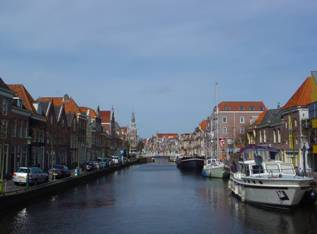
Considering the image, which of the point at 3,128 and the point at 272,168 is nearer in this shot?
the point at 272,168

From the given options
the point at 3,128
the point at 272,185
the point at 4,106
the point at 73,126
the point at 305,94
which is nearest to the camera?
the point at 272,185

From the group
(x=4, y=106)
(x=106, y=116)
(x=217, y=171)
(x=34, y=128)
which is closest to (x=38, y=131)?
(x=34, y=128)

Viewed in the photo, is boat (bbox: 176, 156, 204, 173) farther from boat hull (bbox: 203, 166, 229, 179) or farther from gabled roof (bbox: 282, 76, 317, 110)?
gabled roof (bbox: 282, 76, 317, 110)

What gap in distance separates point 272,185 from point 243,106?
81550 millimetres

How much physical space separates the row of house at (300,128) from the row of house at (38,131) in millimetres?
30634

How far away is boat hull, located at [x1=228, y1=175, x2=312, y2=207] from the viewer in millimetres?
31219

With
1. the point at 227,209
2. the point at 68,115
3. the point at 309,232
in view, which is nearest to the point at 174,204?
the point at 227,209

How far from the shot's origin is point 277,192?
32.2 metres

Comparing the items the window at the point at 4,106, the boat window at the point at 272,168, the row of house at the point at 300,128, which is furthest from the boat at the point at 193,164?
the boat window at the point at 272,168

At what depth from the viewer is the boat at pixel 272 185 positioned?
1233 inches

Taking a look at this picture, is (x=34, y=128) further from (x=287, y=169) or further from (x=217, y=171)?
(x=287, y=169)

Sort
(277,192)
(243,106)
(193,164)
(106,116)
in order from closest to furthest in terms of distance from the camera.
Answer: (277,192), (193,164), (243,106), (106,116)

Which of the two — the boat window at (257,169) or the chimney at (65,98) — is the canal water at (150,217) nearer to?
the boat window at (257,169)

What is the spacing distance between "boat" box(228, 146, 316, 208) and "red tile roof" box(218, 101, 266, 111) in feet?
237
